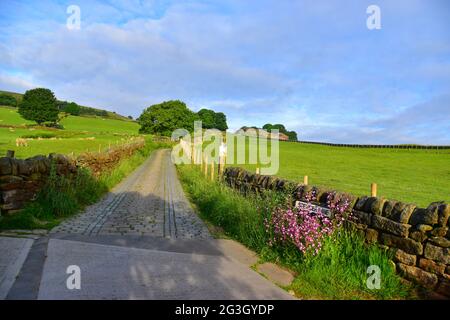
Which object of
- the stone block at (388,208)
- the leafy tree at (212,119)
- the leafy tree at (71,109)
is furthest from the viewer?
the leafy tree at (212,119)

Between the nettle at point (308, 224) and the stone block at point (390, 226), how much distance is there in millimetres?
580

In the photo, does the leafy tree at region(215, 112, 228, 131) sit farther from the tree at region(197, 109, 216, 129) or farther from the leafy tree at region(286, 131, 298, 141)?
the leafy tree at region(286, 131, 298, 141)

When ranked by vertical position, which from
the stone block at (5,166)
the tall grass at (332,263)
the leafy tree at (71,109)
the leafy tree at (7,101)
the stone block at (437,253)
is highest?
the leafy tree at (7,101)

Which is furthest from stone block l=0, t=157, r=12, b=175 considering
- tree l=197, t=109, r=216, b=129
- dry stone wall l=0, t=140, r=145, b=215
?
tree l=197, t=109, r=216, b=129

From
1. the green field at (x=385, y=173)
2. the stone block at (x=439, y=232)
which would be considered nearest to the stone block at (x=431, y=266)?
the stone block at (x=439, y=232)

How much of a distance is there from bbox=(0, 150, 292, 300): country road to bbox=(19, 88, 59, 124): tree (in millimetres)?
82258

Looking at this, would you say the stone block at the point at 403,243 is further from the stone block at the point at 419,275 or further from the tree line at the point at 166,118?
the tree line at the point at 166,118

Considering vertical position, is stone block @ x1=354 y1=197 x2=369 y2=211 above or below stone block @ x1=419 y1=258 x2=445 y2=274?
above

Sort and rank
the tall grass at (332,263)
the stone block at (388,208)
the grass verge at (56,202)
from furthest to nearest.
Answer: the grass verge at (56,202)
the stone block at (388,208)
the tall grass at (332,263)

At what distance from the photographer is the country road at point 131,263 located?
4836 millimetres

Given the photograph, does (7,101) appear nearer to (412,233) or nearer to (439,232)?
(412,233)

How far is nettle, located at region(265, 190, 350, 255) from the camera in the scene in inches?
247

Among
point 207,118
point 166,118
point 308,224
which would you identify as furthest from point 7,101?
point 308,224

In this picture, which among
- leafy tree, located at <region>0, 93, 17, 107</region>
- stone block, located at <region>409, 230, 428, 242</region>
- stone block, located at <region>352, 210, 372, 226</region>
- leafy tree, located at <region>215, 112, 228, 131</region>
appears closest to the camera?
stone block, located at <region>409, 230, 428, 242</region>
